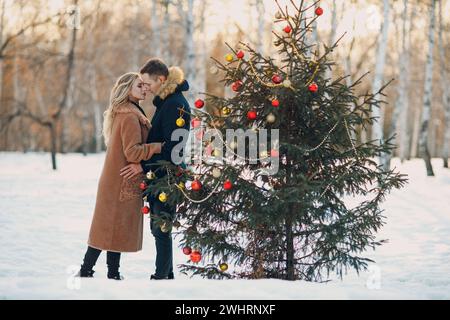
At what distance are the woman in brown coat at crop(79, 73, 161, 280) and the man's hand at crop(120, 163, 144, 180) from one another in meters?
0.04

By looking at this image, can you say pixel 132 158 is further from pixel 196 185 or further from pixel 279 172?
pixel 279 172

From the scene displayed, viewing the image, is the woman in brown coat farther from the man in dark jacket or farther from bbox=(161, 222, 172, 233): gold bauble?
bbox=(161, 222, 172, 233): gold bauble

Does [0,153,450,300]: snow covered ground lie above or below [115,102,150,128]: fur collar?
below

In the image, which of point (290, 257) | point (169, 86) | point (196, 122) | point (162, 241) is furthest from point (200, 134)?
point (290, 257)

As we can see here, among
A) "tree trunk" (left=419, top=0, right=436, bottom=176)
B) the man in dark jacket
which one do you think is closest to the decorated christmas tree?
the man in dark jacket

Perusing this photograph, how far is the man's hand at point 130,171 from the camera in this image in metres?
5.09

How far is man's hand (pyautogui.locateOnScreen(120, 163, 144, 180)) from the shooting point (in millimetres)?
5091

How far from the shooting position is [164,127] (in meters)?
5.07

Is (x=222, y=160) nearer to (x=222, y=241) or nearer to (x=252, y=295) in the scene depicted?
(x=222, y=241)

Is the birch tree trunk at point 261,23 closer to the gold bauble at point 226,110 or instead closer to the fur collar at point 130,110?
the gold bauble at point 226,110

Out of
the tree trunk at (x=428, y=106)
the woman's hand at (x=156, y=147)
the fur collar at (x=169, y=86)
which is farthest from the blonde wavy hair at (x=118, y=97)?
the tree trunk at (x=428, y=106)

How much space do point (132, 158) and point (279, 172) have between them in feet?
4.39
